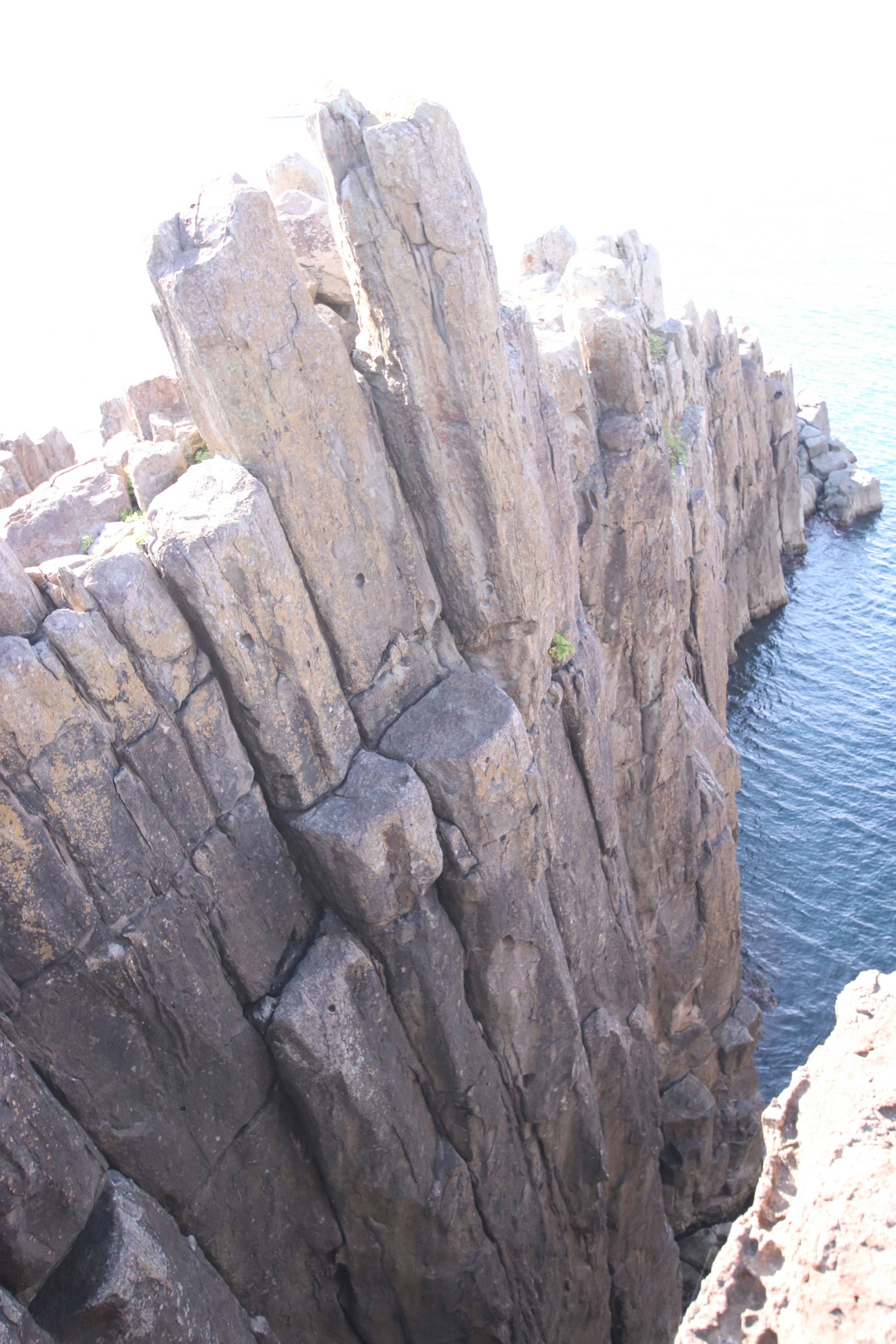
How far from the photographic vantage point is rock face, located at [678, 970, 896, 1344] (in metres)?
7.70

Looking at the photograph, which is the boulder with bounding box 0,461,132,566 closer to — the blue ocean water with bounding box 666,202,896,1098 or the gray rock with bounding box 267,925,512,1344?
the gray rock with bounding box 267,925,512,1344

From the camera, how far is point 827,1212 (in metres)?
8.23

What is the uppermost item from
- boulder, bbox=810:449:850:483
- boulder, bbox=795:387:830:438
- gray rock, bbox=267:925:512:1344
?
gray rock, bbox=267:925:512:1344

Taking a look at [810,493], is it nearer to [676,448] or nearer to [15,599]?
[676,448]

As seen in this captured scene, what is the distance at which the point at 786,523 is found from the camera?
56938mm

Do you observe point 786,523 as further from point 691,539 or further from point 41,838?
point 41,838

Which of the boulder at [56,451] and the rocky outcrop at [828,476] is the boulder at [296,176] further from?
the rocky outcrop at [828,476]

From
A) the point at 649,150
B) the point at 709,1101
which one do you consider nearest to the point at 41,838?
the point at 709,1101

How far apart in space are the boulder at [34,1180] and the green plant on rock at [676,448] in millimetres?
22015

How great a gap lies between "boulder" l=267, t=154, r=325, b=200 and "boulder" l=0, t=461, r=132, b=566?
9306 mm

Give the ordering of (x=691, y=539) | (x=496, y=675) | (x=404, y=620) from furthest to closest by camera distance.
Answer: (x=691, y=539), (x=496, y=675), (x=404, y=620)

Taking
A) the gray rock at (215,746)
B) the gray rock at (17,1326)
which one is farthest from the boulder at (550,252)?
the gray rock at (17,1326)

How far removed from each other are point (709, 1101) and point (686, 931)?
4361 millimetres

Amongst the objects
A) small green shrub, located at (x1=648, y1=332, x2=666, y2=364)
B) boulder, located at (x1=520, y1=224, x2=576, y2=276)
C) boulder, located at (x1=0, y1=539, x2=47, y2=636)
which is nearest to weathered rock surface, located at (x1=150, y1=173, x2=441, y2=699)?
boulder, located at (x1=0, y1=539, x2=47, y2=636)
